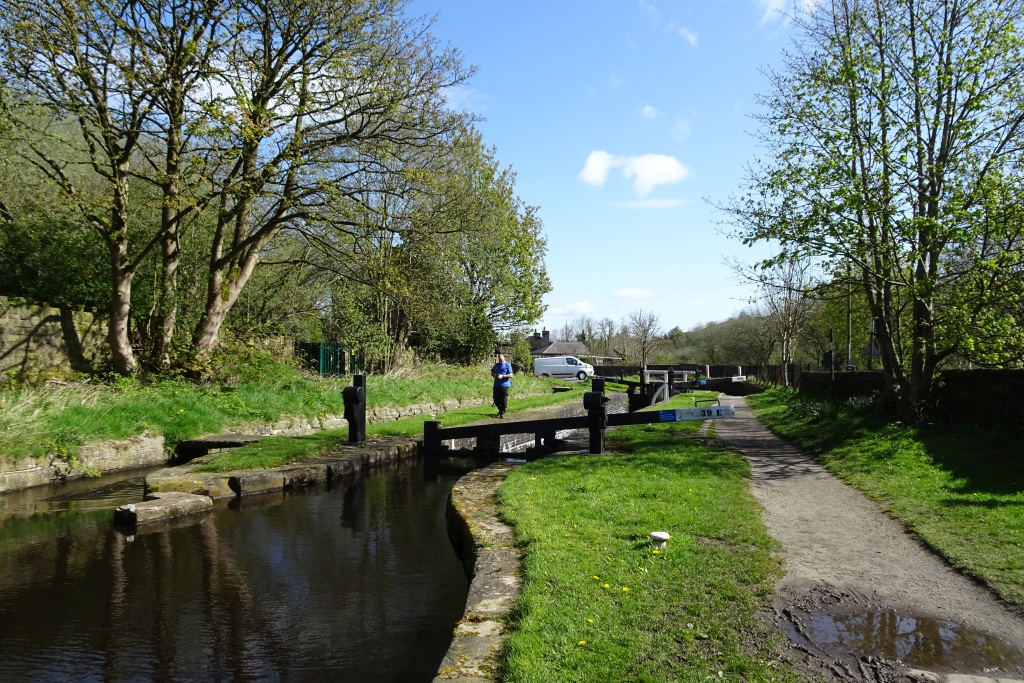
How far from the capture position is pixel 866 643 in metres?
4.15

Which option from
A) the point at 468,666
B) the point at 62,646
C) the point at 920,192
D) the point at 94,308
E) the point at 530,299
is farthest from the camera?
the point at 530,299

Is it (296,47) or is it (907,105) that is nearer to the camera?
(907,105)

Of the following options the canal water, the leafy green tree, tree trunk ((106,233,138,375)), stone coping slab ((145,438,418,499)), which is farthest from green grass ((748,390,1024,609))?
the leafy green tree

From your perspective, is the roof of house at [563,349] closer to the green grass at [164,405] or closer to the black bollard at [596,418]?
the green grass at [164,405]

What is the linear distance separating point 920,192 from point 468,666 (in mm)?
12678

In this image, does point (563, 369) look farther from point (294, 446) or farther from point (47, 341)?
point (294, 446)

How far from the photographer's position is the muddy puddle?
392 cm

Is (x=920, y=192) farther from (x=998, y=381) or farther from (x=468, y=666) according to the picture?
(x=468, y=666)

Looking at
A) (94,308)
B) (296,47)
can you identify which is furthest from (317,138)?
(94,308)

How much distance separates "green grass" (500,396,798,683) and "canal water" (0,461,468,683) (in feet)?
3.23

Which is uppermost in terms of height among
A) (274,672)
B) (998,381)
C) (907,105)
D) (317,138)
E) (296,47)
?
(296,47)

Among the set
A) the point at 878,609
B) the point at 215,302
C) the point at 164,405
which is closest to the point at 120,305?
the point at 215,302

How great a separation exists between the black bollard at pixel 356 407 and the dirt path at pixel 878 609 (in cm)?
758

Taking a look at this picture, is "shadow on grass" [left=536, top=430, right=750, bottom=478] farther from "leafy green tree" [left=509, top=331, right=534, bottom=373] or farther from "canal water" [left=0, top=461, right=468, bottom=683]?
"leafy green tree" [left=509, top=331, right=534, bottom=373]
